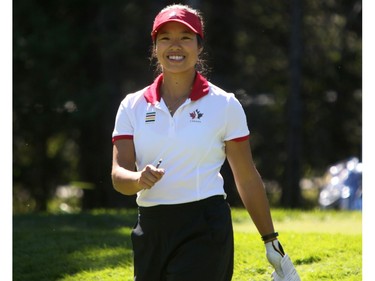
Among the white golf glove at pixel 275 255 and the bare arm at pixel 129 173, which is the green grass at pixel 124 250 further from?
the bare arm at pixel 129 173

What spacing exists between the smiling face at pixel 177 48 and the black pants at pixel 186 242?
65 centimetres

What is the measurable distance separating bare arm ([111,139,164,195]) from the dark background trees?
9710mm

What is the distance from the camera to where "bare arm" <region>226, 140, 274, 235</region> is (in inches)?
154

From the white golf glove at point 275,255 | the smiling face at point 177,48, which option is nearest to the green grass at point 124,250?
the white golf glove at point 275,255

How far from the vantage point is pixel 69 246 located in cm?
685

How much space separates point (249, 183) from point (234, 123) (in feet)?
1.04

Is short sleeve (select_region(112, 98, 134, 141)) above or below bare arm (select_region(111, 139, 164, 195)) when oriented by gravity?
above

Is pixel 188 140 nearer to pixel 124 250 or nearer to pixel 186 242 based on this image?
pixel 186 242

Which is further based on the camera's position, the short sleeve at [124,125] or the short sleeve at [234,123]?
the short sleeve at [124,125]

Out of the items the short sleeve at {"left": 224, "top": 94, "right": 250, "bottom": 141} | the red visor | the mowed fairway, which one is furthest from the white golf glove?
the mowed fairway

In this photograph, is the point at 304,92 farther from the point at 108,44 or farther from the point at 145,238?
the point at 145,238

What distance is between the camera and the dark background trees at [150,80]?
14.5m

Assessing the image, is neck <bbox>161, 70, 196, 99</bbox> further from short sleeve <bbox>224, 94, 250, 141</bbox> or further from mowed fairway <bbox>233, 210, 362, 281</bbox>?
mowed fairway <bbox>233, 210, 362, 281</bbox>
